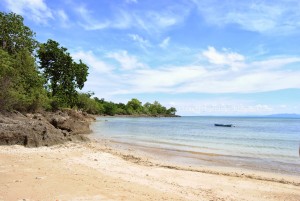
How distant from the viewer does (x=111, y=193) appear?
773cm

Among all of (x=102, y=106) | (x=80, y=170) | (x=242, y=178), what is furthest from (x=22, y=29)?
(x=102, y=106)

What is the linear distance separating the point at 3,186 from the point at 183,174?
6.76 m

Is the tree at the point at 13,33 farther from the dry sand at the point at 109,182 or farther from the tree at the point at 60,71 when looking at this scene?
the dry sand at the point at 109,182

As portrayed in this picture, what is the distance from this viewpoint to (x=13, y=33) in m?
31.0

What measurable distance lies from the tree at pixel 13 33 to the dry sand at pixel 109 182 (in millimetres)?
20246

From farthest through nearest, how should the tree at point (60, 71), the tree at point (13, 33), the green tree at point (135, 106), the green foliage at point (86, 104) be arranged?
the green tree at point (135, 106)
the green foliage at point (86, 104)
the tree at point (60, 71)
the tree at point (13, 33)

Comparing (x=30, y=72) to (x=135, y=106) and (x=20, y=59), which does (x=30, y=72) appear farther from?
(x=135, y=106)

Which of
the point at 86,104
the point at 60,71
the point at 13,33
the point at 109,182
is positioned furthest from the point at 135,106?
the point at 109,182

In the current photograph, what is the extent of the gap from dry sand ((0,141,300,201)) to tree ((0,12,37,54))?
66.4 feet

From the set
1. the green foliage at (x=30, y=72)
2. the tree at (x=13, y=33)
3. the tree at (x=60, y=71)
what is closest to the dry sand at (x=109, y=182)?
the green foliage at (x=30, y=72)

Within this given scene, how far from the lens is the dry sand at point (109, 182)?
298 inches

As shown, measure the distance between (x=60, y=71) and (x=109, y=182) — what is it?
35.7 meters

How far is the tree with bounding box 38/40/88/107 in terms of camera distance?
41.5 meters

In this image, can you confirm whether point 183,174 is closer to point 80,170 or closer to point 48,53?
point 80,170
